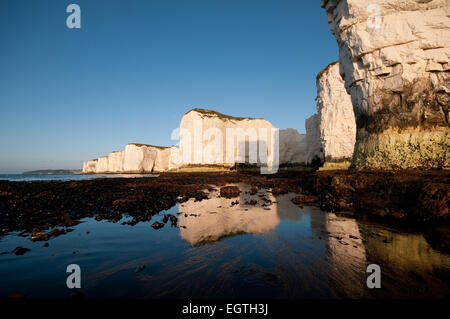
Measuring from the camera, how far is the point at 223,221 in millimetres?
7727

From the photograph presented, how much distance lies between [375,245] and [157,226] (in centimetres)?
679

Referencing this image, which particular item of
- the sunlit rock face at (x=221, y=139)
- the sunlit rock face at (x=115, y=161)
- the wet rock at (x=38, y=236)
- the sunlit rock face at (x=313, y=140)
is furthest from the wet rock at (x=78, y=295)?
the sunlit rock face at (x=115, y=161)

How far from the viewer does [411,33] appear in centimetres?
1283

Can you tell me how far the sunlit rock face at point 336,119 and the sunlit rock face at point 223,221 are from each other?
28.2 m

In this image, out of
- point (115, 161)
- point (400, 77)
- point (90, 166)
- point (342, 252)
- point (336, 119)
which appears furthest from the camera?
point (90, 166)

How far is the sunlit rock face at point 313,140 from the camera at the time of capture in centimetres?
4475

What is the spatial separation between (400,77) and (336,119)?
20560 millimetres

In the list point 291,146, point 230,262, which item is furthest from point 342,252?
point 291,146

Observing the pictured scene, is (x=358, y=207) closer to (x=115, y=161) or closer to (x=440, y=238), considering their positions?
(x=440, y=238)

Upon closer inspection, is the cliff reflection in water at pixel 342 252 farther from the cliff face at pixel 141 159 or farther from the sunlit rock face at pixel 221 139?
the cliff face at pixel 141 159

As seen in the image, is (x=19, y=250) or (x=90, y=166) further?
(x=90, y=166)

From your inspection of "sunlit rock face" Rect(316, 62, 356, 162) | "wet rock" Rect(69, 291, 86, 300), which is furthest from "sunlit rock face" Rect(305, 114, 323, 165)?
"wet rock" Rect(69, 291, 86, 300)
